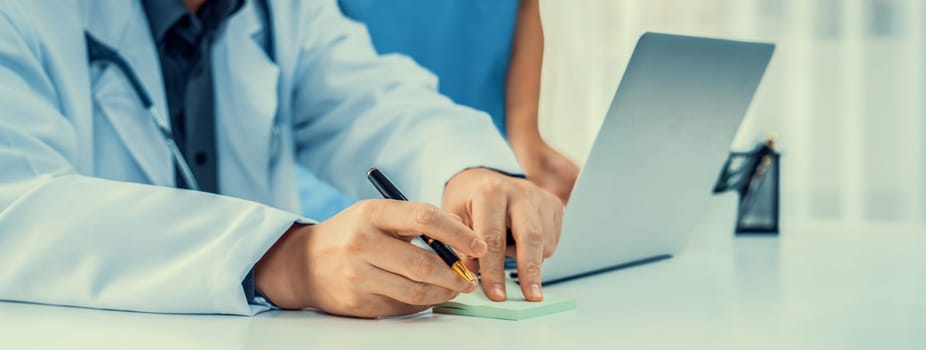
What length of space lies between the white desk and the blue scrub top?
853 millimetres

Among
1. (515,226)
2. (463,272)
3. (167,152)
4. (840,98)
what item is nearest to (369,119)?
(167,152)

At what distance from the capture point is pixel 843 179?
3195 mm

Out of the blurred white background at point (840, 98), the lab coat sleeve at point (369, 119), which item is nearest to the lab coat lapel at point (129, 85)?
the lab coat sleeve at point (369, 119)

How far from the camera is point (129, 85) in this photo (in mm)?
1059

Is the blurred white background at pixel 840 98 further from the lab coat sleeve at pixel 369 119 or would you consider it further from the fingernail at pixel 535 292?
the fingernail at pixel 535 292

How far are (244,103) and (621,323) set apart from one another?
2.51ft

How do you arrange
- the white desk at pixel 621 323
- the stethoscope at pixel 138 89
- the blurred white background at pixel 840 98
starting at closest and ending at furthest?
the white desk at pixel 621 323, the stethoscope at pixel 138 89, the blurred white background at pixel 840 98

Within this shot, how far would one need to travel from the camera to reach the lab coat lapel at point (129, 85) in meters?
1.03

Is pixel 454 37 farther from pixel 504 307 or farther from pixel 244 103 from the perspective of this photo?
pixel 504 307

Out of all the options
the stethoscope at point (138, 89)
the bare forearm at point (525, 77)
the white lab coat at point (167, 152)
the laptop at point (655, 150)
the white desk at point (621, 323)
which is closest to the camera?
the white desk at point (621, 323)

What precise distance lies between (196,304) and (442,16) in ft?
4.76

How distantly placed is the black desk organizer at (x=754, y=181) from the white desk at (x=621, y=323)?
32cm

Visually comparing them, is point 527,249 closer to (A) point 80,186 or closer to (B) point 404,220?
(B) point 404,220

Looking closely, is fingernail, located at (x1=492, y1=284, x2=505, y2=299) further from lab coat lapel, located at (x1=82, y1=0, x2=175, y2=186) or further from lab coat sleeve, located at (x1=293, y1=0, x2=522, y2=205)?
lab coat lapel, located at (x1=82, y1=0, x2=175, y2=186)
